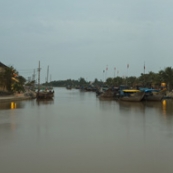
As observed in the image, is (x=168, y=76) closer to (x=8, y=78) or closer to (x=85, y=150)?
Result: (x=8, y=78)

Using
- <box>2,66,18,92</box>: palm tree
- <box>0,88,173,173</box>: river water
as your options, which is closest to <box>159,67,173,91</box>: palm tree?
<box>2,66,18,92</box>: palm tree

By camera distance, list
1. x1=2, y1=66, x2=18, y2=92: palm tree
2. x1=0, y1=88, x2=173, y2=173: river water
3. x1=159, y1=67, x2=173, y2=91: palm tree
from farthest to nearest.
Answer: x1=159, y1=67, x2=173, y2=91: palm tree, x1=2, y1=66, x2=18, y2=92: palm tree, x1=0, y1=88, x2=173, y2=173: river water

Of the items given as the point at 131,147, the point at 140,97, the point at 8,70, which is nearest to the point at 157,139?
the point at 131,147

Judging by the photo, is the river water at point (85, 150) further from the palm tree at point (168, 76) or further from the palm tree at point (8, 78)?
the palm tree at point (168, 76)

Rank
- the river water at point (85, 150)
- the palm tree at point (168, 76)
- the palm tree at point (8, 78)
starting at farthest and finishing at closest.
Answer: the palm tree at point (168, 76), the palm tree at point (8, 78), the river water at point (85, 150)

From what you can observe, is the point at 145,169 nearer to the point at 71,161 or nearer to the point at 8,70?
the point at 71,161

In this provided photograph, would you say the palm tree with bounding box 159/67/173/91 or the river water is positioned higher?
the palm tree with bounding box 159/67/173/91

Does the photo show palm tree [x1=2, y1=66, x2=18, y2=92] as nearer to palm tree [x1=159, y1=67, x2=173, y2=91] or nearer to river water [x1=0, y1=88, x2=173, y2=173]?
river water [x1=0, y1=88, x2=173, y2=173]

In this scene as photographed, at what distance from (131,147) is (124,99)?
35.0m

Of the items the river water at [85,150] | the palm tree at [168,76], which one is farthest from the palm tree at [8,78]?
the palm tree at [168,76]

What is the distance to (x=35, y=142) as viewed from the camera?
11.6 m

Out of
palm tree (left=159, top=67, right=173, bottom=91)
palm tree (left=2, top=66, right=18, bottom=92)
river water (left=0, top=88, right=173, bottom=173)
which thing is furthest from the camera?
palm tree (left=159, top=67, right=173, bottom=91)

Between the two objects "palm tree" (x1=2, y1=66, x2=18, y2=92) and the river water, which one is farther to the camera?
"palm tree" (x1=2, y1=66, x2=18, y2=92)

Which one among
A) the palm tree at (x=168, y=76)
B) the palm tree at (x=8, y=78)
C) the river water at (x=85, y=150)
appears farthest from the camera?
the palm tree at (x=168, y=76)
